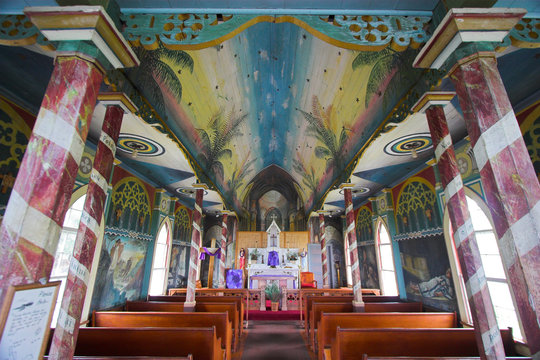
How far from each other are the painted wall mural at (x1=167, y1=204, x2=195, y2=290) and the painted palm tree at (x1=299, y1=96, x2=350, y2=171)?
6902 mm

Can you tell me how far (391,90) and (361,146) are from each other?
5.42 ft

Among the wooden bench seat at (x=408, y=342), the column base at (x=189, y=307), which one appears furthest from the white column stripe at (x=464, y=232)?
the column base at (x=189, y=307)

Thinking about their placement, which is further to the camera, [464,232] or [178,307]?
[178,307]

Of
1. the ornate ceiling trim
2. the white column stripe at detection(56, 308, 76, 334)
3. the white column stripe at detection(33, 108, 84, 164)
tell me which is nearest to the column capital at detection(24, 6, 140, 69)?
the ornate ceiling trim

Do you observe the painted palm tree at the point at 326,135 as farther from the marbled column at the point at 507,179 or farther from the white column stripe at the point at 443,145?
the marbled column at the point at 507,179

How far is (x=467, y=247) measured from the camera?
2771 mm

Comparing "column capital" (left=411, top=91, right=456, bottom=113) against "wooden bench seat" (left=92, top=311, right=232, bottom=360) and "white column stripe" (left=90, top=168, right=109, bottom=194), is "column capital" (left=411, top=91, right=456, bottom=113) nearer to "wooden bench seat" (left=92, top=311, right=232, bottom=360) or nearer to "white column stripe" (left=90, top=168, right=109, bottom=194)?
"white column stripe" (left=90, top=168, right=109, bottom=194)

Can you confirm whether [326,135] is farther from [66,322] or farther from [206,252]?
[206,252]

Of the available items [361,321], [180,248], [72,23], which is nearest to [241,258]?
[180,248]

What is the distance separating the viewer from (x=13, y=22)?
235cm

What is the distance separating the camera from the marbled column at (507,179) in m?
1.66

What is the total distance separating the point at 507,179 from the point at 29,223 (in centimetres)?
344

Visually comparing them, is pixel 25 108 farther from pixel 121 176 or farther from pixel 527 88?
pixel 527 88

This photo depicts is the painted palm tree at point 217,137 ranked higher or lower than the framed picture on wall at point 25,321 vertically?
higher
